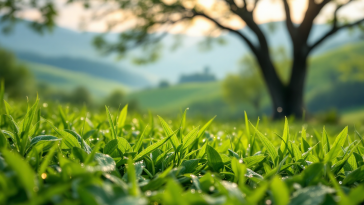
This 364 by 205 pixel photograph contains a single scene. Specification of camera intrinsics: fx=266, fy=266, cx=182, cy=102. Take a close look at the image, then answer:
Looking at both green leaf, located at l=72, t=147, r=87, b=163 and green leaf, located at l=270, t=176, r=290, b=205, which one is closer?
green leaf, located at l=270, t=176, r=290, b=205

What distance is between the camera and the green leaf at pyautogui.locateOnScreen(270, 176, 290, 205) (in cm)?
69

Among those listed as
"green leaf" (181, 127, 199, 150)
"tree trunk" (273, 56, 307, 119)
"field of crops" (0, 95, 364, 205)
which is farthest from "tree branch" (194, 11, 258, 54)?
"green leaf" (181, 127, 199, 150)

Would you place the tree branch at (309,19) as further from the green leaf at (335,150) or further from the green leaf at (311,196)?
the green leaf at (311,196)

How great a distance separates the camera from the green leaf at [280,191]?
69 centimetres

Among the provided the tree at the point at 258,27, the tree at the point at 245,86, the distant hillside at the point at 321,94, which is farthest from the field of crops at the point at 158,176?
the distant hillside at the point at 321,94

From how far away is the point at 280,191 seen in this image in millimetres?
695

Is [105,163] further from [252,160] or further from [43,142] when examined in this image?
[252,160]

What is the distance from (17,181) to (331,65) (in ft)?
250

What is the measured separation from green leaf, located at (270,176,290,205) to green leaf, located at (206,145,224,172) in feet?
1.24

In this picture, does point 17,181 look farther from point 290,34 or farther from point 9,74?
point 9,74

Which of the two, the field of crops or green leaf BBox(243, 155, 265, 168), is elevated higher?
the field of crops

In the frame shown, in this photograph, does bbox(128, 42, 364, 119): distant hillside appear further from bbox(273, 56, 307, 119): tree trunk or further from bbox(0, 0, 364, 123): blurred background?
bbox(273, 56, 307, 119): tree trunk

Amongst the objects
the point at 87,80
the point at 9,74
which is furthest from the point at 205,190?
the point at 87,80

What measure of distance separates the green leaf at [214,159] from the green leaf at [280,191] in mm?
377
